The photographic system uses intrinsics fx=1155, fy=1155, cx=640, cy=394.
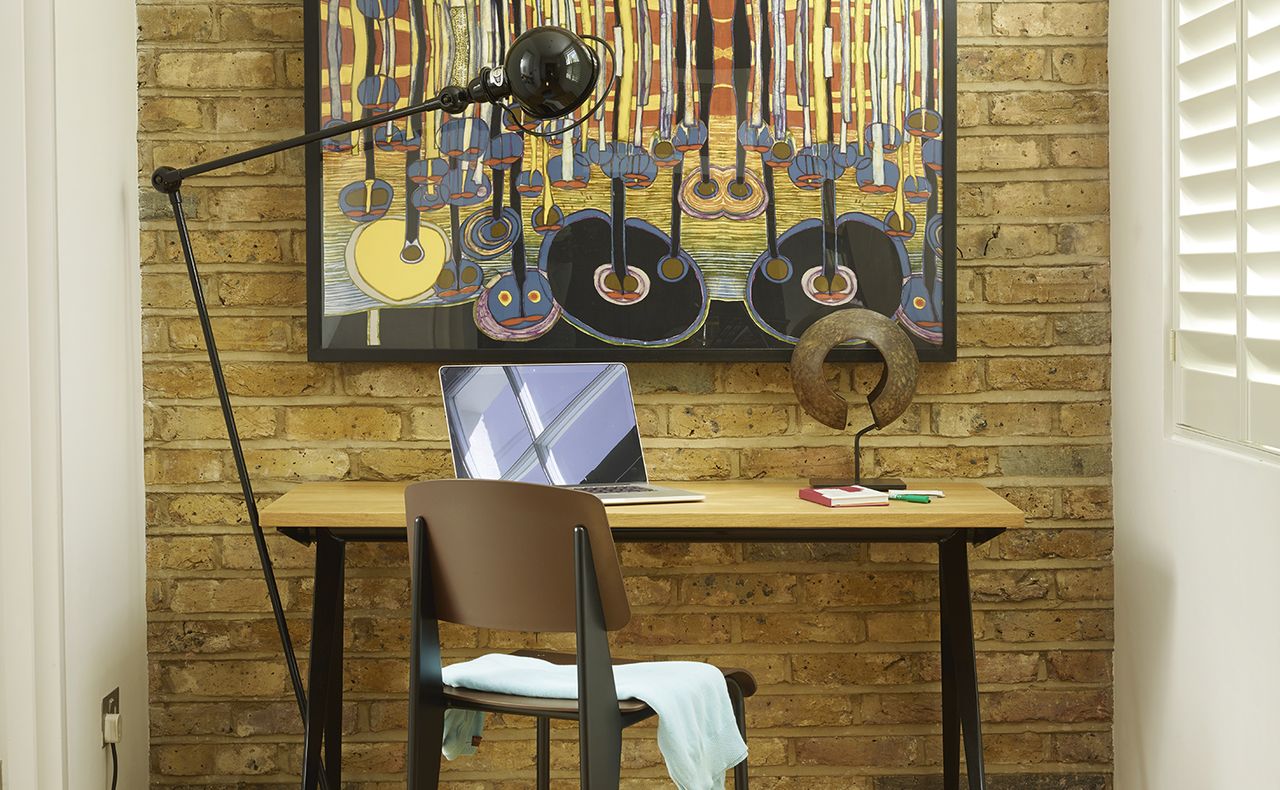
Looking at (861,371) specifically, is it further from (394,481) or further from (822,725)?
(394,481)

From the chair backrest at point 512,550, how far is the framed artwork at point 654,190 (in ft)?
2.72

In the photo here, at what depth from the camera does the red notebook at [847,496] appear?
222cm

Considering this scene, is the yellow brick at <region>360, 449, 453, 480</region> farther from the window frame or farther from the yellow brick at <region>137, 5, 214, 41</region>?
the window frame

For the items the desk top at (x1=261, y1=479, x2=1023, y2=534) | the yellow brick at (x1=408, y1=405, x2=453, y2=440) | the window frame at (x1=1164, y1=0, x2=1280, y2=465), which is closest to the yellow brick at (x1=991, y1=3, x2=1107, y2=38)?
the window frame at (x1=1164, y1=0, x2=1280, y2=465)

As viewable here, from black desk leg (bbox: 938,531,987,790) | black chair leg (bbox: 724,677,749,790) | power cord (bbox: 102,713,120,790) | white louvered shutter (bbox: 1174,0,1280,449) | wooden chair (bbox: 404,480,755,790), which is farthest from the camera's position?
power cord (bbox: 102,713,120,790)

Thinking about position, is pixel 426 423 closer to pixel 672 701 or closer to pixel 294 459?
pixel 294 459

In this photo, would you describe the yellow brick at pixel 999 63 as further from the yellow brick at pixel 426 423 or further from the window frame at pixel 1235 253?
the yellow brick at pixel 426 423

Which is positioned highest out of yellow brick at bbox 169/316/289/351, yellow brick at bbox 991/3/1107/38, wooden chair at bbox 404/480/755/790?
yellow brick at bbox 991/3/1107/38

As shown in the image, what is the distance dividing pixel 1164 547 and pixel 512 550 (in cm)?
137

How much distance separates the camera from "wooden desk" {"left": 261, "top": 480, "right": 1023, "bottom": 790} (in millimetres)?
2141

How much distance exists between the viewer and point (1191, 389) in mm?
2178

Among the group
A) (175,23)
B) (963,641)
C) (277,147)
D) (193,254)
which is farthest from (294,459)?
(963,641)

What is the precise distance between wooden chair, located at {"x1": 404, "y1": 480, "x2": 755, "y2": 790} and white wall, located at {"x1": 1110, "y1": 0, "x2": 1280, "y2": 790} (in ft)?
3.38

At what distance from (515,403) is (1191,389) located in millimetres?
1326
